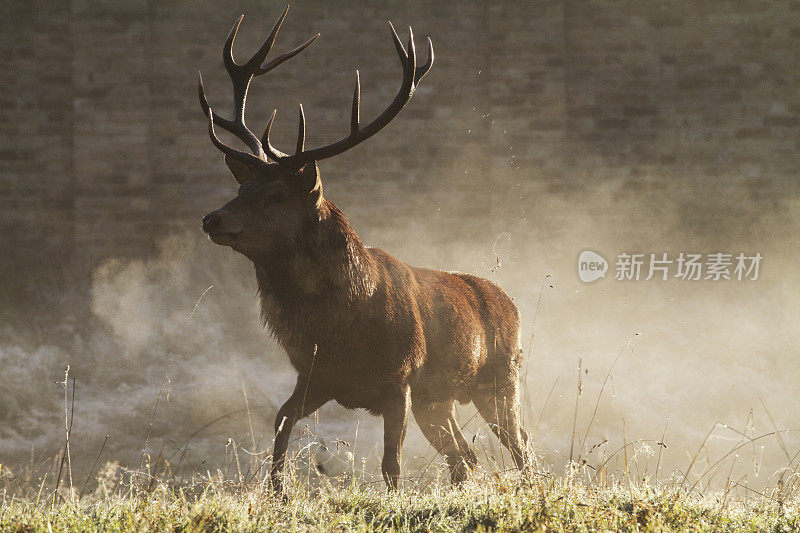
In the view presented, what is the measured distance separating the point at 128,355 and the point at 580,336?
12.8ft

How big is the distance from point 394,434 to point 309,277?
2.58 feet

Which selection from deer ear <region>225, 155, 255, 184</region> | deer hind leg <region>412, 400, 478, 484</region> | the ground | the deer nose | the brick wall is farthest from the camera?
the brick wall

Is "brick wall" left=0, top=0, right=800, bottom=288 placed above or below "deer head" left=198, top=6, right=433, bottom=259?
above

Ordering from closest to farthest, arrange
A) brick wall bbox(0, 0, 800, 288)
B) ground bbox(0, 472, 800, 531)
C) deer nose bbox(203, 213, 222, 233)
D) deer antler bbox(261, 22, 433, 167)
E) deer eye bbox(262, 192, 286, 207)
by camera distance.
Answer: ground bbox(0, 472, 800, 531) → deer nose bbox(203, 213, 222, 233) → deer eye bbox(262, 192, 286, 207) → deer antler bbox(261, 22, 433, 167) → brick wall bbox(0, 0, 800, 288)

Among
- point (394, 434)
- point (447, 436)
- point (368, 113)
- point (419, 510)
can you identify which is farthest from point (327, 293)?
point (368, 113)

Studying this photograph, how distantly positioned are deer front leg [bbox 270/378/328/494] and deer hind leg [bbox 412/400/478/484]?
853mm

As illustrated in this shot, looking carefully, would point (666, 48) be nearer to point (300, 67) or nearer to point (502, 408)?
point (300, 67)

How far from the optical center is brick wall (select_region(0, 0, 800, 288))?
668cm

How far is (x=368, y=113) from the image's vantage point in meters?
6.68

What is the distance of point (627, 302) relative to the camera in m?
6.73

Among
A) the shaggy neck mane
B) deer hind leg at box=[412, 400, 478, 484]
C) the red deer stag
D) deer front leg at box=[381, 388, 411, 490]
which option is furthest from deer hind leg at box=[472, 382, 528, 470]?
the shaggy neck mane

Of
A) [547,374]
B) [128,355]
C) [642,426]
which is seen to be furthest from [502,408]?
[128,355]

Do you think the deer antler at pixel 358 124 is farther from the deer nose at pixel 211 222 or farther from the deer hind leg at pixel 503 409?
→ the deer hind leg at pixel 503 409

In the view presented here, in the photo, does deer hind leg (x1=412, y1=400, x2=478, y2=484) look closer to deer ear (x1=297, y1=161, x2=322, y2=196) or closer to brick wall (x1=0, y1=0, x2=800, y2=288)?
deer ear (x1=297, y1=161, x2=322, y2=196)
